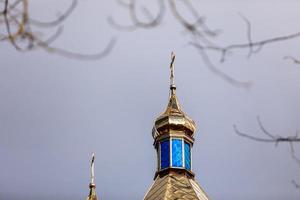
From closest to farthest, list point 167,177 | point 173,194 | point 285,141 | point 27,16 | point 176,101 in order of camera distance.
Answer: point 27,16, point 285,141, point 173,194, point 167,177, point 176,101

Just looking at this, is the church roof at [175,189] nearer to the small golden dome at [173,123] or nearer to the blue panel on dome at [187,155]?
the blue panel on dome at [187,155]

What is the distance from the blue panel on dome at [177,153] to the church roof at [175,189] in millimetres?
542

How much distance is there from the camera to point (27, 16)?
503 centimetres

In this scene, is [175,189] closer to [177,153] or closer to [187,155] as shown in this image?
[177,153]

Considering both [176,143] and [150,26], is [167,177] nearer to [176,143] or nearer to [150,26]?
[176,143]

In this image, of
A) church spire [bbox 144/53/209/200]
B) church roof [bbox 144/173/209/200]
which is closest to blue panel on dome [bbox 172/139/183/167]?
church spire [bbox 144/53/209/200]

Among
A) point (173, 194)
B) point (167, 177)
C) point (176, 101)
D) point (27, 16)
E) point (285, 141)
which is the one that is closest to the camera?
point (27, 16)

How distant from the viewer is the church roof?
2162 centimetres

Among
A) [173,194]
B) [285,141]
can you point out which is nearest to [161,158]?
[173,194]

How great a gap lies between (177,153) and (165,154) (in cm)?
38

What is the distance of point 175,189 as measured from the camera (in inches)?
874

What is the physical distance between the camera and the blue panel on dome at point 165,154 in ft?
78.7

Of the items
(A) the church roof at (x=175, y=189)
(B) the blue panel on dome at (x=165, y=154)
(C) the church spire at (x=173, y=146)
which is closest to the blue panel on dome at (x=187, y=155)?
(C) the church spire at (x=173, y=146)

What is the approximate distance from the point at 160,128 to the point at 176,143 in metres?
0.60
